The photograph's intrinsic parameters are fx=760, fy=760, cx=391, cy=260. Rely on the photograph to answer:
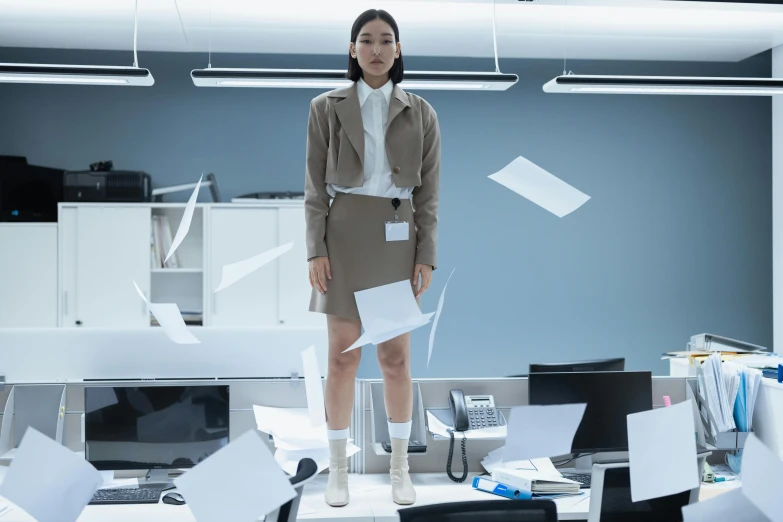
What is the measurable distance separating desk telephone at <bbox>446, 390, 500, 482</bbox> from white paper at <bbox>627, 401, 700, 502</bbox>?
1053 millimetres

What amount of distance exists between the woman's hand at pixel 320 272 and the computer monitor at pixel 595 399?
72cm

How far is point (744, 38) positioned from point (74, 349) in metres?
4.59

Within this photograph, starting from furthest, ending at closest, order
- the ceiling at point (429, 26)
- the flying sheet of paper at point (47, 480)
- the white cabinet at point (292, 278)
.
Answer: the white cabinet at point (292, 278) < the ceiling at point (429, 26) < the flying sheet of paper at point (47, 480)

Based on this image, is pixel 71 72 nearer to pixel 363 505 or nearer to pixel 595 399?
pixel 363 505

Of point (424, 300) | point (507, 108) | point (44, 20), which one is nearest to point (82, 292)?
point (44, 20)

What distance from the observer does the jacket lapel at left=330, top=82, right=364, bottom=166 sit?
210cm

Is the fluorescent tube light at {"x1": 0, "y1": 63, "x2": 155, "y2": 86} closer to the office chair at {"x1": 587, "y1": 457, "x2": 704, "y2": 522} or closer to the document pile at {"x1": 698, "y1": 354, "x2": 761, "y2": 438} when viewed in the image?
the document pile at {"x1": 698, "y1": 354, "x2": 761, "y2": 438}

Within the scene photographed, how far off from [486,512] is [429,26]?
155 inches

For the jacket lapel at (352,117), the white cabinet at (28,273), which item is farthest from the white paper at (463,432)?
the white cabinet at (28,273)

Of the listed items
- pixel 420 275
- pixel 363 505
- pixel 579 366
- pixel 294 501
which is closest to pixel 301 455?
pixel 363 505

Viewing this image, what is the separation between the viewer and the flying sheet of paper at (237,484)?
3.32 feet

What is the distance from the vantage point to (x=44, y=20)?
14.9 feet

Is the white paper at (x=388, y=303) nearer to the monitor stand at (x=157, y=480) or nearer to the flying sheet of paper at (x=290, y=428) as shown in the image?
the flying sheet of paper at (x=290, y=428)

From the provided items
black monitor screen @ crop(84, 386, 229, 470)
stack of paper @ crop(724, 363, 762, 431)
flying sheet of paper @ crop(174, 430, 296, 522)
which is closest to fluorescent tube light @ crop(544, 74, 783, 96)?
stack of paper @ crop(724, 363, 762, 431)
